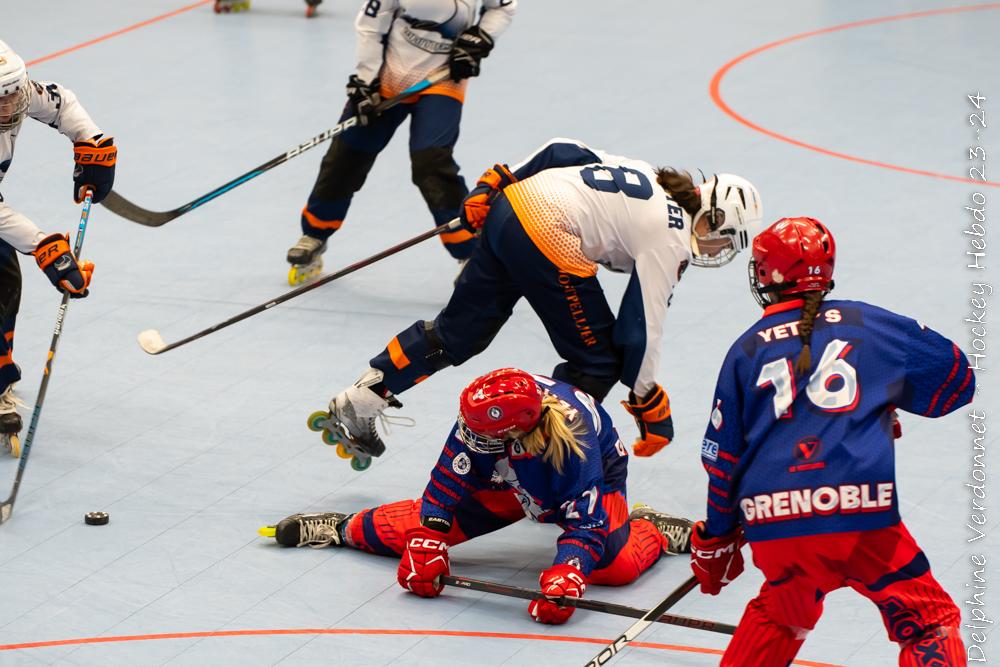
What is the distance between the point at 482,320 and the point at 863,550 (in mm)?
2019

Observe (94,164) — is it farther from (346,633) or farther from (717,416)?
(717,416)

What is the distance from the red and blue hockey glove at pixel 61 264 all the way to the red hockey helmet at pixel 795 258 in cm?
277

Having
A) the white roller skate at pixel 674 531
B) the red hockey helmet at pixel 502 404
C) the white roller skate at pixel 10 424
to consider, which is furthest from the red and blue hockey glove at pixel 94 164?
the white roller skate at pixel 674 531

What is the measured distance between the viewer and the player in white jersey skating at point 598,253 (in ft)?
16.9

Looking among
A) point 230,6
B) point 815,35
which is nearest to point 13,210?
point 230,6

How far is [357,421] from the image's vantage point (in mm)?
5719

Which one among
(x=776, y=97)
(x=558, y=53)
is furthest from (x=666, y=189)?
(x=558, y=53)

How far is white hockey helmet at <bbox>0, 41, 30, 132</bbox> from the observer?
5.52 metres

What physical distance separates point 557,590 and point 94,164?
2587 millimetres

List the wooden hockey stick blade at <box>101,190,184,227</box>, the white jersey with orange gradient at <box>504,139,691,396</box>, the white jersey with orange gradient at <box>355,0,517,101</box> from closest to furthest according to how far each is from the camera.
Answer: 1. the white jersey with orange gradient at <box>504,139,691,396</box>
2. the wooden hockey stick blade at <box>101,190,184,227</box>
3. the white jersey with orange gradient at <box>355,0,517,101</box>

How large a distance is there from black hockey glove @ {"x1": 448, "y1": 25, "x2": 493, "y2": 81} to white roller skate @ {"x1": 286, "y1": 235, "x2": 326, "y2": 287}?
106cm

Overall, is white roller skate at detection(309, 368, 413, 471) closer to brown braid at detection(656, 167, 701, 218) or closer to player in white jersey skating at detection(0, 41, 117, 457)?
player in white jersey skating at detection(0, 41, 117, 457)

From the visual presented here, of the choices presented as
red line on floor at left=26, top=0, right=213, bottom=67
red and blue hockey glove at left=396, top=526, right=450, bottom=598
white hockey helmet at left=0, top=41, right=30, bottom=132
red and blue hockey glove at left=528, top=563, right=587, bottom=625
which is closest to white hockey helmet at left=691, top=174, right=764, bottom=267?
red and blue hockey glove at left=528, top=563, right=587, bottom=625

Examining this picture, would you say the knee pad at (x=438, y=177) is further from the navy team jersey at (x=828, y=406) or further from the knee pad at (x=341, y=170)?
the navy team jersey at (x=828, y=406)
